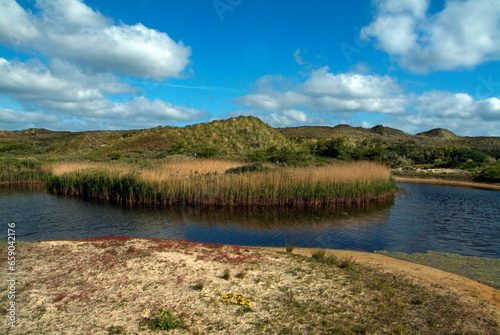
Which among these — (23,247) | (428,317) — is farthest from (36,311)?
(428,317)

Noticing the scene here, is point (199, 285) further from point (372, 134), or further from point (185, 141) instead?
point (372, 134)

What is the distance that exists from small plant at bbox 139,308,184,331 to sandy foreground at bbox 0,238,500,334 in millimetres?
13

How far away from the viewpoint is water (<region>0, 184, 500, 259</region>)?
30.5 feet

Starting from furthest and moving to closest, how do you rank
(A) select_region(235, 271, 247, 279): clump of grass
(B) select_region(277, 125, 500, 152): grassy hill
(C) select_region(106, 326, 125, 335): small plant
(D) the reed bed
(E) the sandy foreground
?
(B) select_region(277, 125, 500, 152): grassy hill, (D) the reed bed, (A) select_region(235, 271, 247, 279): clump of grass, (E) the sandy foreground, (C) select_region(106, 326, 125, 335): small plant

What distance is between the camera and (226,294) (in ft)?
16.3

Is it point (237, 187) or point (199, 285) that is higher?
point (237, 187)

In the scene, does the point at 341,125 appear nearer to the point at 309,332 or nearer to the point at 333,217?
the point at 333,217

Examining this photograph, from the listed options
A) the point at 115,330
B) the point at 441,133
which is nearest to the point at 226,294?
the point at 115,330

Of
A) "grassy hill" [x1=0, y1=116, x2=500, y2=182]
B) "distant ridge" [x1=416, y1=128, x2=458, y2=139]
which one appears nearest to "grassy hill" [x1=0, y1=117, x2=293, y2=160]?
"grassy hill" [x1=0, y1=116, x2=500, y2=182]

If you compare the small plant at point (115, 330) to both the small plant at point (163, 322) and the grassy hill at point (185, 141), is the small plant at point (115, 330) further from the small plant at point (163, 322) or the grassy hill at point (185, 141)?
the grassy hill at point (185, 141)

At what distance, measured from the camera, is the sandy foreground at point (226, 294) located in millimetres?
4176

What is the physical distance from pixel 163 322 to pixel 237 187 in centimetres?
1055

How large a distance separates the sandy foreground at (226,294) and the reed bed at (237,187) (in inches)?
300

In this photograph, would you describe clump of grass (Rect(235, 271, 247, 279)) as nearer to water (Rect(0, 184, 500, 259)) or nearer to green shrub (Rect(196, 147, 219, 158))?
water (Rect(0, 184, 500, 259))
